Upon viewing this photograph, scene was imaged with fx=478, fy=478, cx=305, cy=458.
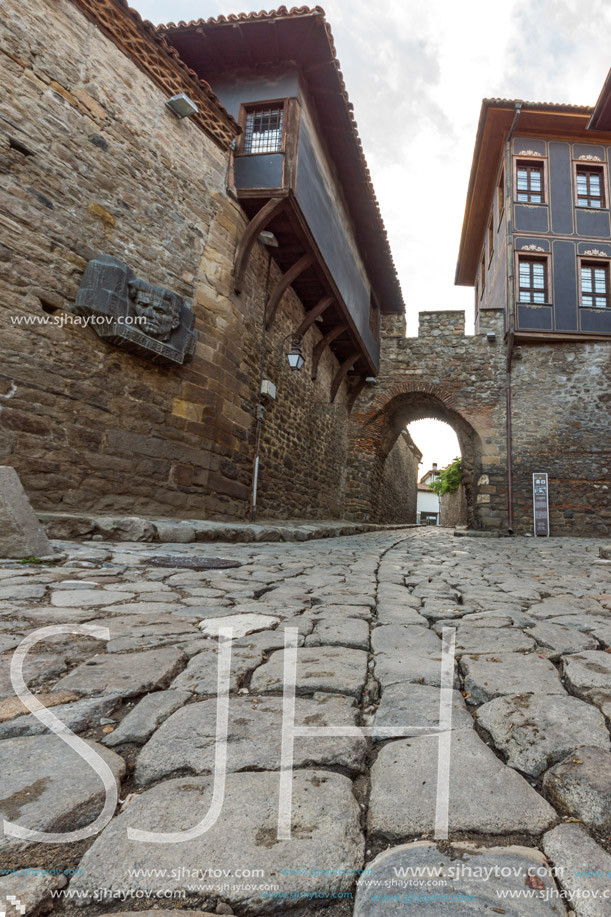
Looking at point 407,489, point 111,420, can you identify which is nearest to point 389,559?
point 111,420

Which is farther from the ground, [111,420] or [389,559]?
[111,420]

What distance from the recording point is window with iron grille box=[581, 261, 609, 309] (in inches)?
484

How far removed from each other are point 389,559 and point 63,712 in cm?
418

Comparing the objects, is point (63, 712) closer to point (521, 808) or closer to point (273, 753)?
point (273, 753)

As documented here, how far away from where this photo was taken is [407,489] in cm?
2339

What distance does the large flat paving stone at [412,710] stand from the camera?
43.3 inches

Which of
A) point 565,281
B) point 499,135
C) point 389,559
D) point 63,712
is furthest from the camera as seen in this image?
point 499,135

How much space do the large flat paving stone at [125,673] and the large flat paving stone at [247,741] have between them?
20 centimetres

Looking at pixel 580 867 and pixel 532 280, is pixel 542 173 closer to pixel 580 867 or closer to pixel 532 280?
pixel 532 280

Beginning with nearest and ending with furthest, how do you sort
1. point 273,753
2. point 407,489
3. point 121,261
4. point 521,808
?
point 521,808
point 273,753
point 121,261
point 407,489

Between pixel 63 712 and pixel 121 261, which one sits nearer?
pixel 63 712

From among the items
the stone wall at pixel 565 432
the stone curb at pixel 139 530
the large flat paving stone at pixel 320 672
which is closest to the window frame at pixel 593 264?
the stone wall at pixel 565 432

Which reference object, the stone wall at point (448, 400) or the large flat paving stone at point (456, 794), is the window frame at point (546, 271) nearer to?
the stone wall at point (448, 400)

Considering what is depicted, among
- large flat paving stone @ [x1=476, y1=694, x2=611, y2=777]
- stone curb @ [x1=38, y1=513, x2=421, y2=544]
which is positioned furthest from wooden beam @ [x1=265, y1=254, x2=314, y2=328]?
large flat paving stone @ [x1=476, y1=694, x2=611, y2=777]
